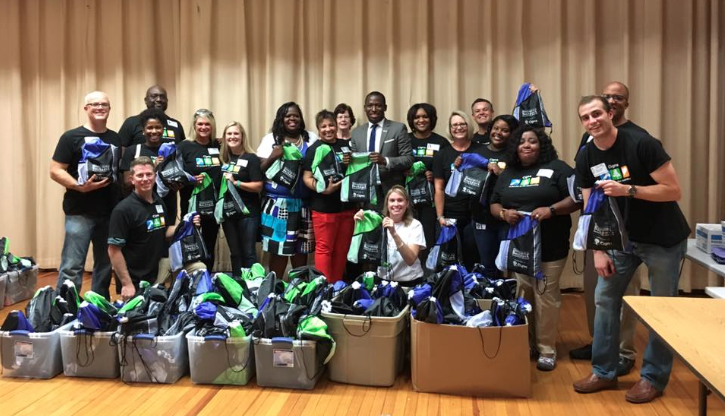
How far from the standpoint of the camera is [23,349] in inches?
119

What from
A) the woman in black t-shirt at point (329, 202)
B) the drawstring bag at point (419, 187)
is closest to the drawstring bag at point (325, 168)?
the woman in black t-shirt at point (329, 202)

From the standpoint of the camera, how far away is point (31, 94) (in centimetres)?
613

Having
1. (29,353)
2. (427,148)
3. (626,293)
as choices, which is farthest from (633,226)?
(29,353)

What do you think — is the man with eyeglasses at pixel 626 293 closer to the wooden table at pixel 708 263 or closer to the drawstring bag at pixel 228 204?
the wooden table at pixel 708 263

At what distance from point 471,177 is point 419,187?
538 mm

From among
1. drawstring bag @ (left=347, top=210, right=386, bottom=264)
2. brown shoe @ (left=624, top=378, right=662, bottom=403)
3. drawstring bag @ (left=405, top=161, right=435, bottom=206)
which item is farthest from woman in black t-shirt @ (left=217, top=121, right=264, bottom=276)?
brown shoe @ (left=624, top=378, right=662, bottom=403)

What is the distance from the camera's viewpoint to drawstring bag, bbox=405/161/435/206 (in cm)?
429

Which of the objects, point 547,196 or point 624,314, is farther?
point 547,196

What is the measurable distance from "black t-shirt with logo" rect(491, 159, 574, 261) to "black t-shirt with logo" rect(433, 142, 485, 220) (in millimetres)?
754

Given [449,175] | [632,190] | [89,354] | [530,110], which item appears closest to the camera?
[632,190]

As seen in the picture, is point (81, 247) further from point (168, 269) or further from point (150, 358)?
point (150, 358)

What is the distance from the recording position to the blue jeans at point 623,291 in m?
2.65

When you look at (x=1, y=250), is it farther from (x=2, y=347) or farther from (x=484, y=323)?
(x=484, y=323)

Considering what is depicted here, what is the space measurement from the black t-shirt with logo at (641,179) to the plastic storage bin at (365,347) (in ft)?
4.01
